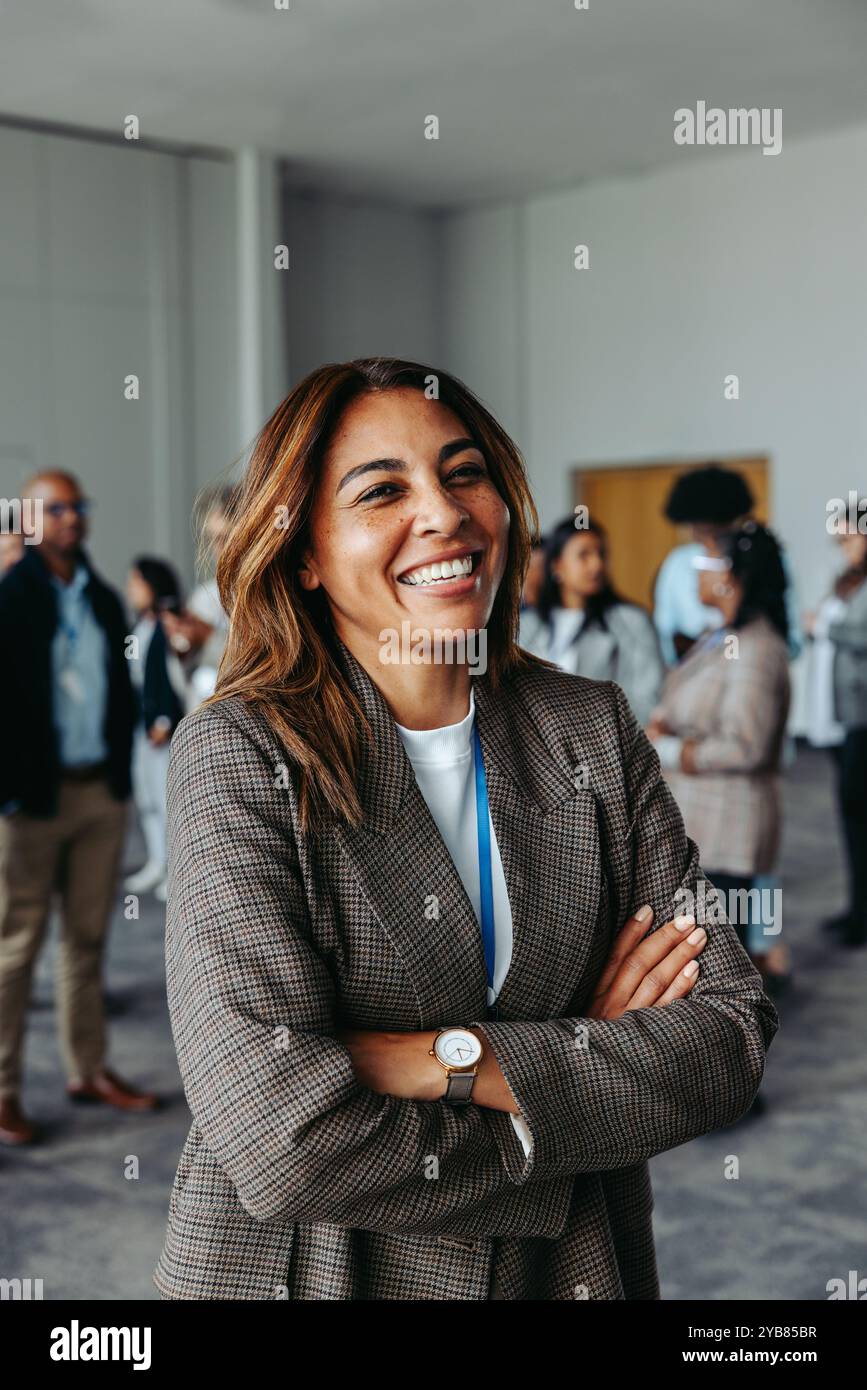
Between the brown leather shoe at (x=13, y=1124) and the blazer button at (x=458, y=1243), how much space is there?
2709 millimetres

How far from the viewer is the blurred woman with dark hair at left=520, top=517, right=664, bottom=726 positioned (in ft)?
15.4

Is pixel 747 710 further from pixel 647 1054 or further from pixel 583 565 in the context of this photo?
pixel 647 1054

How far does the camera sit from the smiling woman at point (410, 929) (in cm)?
125

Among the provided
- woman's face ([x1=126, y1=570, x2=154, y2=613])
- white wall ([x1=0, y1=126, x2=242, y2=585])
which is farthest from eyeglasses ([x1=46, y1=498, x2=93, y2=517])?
white wall ([x1=0, y1=126, x2=242, y2=585])

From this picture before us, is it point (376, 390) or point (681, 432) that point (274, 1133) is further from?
point (681, 432)

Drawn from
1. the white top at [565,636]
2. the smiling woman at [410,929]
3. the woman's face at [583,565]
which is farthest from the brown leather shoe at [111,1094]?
the smiling woman at [410,929]

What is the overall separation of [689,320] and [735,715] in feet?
29.2

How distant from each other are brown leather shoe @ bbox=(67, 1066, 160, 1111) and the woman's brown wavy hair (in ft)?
Answer: 9.16

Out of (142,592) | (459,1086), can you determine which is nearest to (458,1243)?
(459,1086)

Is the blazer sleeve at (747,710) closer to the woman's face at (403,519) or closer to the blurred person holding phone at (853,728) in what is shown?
the blurred person holding phone at (853,728)

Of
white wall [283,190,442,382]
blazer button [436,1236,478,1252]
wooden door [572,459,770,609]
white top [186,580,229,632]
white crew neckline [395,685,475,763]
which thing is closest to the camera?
blazer button [436,1236,478,1252]

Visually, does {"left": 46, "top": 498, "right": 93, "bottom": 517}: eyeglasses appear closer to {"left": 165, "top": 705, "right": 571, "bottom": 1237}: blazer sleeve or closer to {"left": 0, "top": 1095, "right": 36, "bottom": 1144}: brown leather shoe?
{"left": 0, "top": 1095, "right": 36, "bottom": 1144}: brown leather shoe
